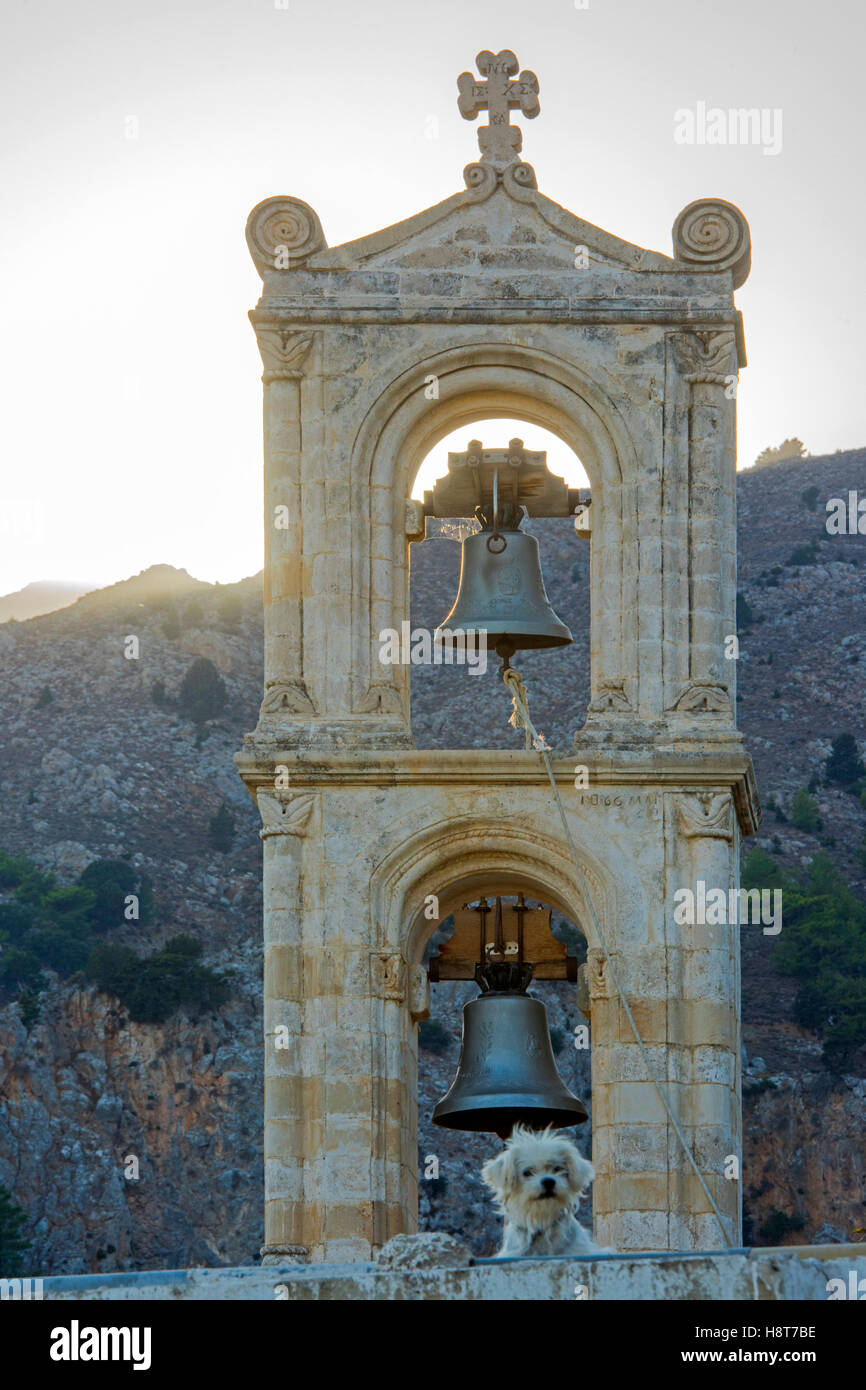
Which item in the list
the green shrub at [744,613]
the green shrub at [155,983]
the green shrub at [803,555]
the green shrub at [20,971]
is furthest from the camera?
the green shrub at [803,555]

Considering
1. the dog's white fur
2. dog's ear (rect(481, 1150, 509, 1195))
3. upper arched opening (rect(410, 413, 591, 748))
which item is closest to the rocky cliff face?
upper arched opening (rect(410, 413, 591, 748))

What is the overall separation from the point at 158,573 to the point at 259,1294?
121522 mm

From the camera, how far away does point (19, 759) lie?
113m

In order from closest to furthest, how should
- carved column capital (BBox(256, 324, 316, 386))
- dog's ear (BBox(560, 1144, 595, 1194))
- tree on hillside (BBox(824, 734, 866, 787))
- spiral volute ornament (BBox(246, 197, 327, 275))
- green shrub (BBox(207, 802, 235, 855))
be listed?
dog's ear (BBox(560, 1144, 595, 1194)) → carved column capital (BBox(256, 324, 316, 386)) → spiral volute ornament (BBox(246, 197, 327, 275)) → green shrub (BBox(207, 802, 235, 855)) → tree on hillside (BBox(824, 734, 866, 787))

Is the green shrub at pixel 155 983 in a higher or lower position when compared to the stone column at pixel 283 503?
higher

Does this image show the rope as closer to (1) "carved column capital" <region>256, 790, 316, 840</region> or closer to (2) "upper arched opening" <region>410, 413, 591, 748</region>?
(1) "carved column capital" <region>256, 790, 316, 840</region>

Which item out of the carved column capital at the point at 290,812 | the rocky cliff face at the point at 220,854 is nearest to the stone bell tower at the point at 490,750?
the carved column capital at the point at 290,812

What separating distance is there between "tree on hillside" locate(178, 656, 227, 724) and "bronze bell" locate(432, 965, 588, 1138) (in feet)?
315

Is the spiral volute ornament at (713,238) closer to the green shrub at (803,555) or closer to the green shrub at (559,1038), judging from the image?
the green shrub at (559,1038)

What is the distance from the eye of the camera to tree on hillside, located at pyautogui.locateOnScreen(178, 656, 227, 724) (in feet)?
383

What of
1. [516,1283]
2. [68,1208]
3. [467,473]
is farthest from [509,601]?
[68,1208]

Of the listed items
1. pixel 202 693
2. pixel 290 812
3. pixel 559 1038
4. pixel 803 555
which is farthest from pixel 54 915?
pixel 290 812

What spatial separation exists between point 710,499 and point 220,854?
87641 mm

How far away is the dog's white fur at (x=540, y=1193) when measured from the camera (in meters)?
16.6
